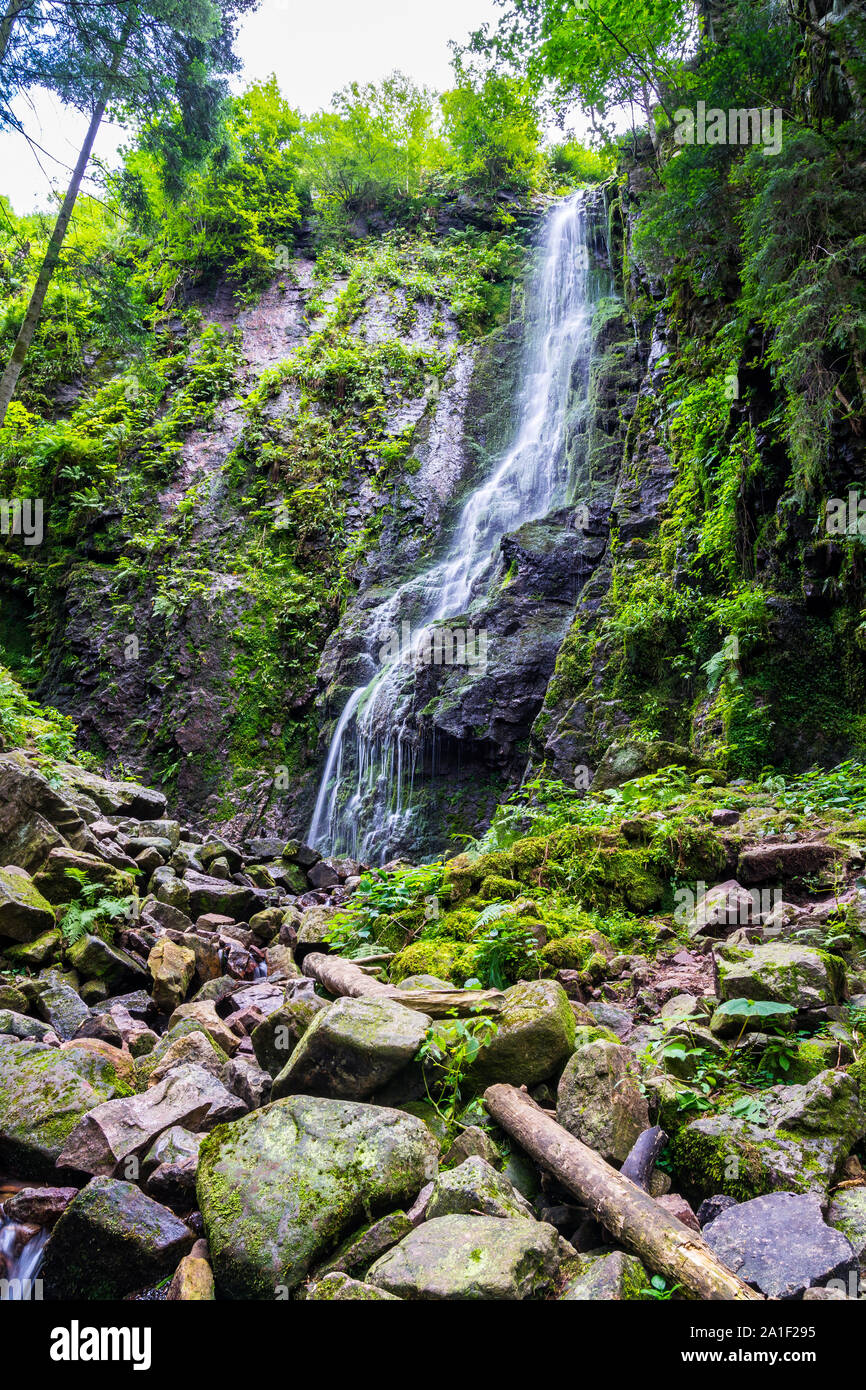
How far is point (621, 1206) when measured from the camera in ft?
6.28

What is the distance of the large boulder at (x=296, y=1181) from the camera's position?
2023mm

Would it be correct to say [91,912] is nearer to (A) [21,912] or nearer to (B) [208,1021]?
(A) [21,912]

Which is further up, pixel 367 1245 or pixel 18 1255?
pixel 367 1245

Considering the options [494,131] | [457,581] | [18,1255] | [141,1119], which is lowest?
[18,1255]

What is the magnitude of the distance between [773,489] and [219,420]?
52.2 ft

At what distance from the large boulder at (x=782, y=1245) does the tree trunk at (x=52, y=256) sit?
11.0 meters

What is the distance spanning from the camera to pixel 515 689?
10.7 metres

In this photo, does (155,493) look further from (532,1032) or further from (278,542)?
(532,1032)

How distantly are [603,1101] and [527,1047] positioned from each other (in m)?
0.43

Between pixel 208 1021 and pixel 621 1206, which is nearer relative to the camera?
pixel 621 1206

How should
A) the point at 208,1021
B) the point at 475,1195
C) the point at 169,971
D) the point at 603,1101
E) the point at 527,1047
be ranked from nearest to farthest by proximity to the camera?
the point at 475,1195
the point at 603,1101
the point at 527,1047
the point at 208,1021
the point at 169,971

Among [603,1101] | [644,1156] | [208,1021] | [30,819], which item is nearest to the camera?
[644,1156]

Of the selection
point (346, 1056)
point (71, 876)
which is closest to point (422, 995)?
point (346, 1056)

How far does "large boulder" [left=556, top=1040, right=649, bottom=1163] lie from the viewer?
2.21 metres
